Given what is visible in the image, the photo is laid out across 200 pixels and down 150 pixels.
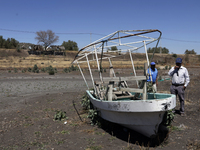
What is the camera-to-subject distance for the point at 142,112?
508cm

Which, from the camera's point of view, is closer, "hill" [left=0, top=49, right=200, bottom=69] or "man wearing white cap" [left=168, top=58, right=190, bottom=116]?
"man wearing white cap" [left=168, top=58, right=190, bottom=116]

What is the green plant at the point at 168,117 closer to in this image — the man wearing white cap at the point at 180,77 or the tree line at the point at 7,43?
the man wearing white cap at the point at 180,77

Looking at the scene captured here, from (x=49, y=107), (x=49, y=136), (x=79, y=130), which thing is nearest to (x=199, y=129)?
(x=79, y=130)

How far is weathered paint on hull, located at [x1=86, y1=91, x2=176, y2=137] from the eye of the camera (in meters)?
4.90

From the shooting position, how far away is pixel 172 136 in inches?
232

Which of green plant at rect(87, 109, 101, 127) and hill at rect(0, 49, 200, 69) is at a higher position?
hill at rect(0, 49, 200, 69)

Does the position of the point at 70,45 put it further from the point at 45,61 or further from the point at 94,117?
the point at 94,117

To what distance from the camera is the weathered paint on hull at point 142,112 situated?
490cm

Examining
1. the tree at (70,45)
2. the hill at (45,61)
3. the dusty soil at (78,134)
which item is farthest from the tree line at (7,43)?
the dusty soil at (78,134)

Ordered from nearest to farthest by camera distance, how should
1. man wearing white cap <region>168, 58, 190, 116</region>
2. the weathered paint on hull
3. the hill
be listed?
1. the weathered paint on hull
2. man wearing white cap <region>168, 58, 190, 116</region>
3. the hill

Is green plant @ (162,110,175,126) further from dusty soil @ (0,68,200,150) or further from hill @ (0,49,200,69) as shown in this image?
hill @ (0,49,200,69)

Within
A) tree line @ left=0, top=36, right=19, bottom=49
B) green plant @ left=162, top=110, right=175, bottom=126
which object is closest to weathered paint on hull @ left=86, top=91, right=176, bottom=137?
green plant @ left=162, top=110, right=175, bottom=126

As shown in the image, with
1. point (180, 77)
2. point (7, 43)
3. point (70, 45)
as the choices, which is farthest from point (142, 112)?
point (70, 45)

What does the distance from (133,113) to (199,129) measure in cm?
254
